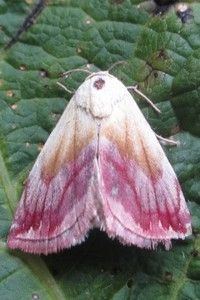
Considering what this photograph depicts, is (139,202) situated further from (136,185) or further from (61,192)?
(61,192)

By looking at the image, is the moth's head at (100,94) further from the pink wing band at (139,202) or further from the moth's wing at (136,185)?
the pink wing band at (139,202)

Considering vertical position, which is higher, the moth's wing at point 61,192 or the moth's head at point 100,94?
the moth's head at point 100,94

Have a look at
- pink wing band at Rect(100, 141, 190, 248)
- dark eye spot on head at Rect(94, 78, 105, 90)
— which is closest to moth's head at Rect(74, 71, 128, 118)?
dark eye spot on head at Rect(94, 78, 105, 90)

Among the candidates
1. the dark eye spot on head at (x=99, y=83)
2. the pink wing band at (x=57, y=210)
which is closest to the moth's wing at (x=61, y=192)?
the pink wing band at (x=57, y=210)

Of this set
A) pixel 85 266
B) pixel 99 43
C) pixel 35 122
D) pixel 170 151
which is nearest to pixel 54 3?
pixel 99 43

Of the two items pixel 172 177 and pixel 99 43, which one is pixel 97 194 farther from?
pixel 99 43

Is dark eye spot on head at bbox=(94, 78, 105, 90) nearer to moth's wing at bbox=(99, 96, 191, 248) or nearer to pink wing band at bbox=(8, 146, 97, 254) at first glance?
moth's wing at bbox=(99, 96, 191, 248)
